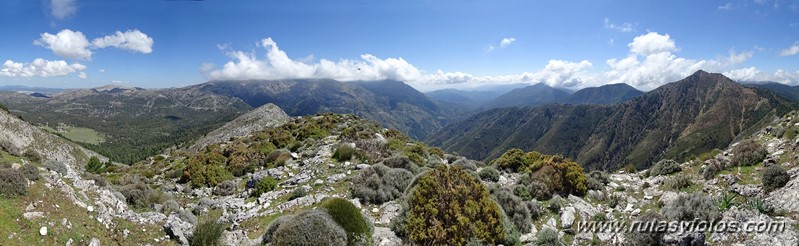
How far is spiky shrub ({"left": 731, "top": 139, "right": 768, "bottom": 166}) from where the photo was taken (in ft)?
51.2

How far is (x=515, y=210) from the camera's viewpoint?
44.5 feet

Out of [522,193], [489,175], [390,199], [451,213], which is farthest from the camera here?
[489,175]

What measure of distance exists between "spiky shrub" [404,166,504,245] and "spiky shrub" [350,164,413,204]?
2691 mm

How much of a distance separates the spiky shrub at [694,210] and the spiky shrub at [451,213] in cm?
537

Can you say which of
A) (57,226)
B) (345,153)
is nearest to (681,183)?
(345,153)

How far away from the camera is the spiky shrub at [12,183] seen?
9.95 meters

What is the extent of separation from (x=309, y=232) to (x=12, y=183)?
8628mm

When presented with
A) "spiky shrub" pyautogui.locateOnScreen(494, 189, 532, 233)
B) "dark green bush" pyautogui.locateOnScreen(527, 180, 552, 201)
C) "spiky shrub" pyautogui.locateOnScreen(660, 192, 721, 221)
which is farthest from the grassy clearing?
"spiky shrub" pyautogui.locateOnScreen(660, 192, 721, 221)

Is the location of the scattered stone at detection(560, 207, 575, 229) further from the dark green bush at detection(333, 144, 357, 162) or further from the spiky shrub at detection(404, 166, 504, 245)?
the dark green bush at detection(333, 144, 357, 162)

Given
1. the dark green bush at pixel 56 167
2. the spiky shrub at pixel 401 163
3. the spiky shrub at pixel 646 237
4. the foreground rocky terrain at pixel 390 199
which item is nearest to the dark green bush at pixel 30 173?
the foreground rocky terrain at pixel 390 199

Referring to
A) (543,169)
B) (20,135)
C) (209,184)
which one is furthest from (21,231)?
(20,135)

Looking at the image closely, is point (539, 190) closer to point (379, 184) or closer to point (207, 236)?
point (379, 184)

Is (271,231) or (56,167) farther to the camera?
(56,167)

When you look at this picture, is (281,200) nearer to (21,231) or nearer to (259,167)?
(21,231)
